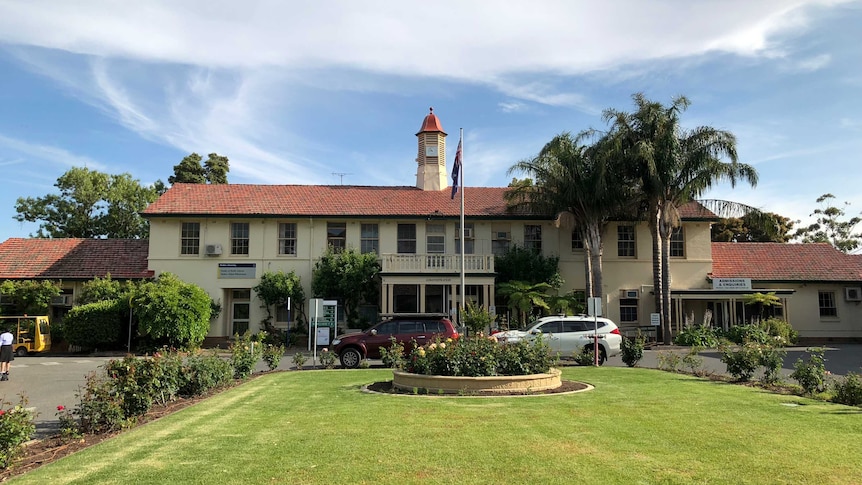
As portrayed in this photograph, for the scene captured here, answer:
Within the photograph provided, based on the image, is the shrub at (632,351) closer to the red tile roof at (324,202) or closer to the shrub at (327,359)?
the shrub at (327,359)

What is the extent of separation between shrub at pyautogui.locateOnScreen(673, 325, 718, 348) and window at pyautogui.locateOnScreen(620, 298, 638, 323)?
2924 mm

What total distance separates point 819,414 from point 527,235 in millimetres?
23986

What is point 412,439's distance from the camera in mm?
7898

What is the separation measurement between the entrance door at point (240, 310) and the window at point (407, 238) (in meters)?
7.90

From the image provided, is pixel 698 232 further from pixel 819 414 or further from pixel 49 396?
pixel 49 396

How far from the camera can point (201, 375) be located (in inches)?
497

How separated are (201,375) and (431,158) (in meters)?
25.4

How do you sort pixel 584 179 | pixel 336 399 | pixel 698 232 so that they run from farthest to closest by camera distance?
pixel 698 232, pixel 584 179, pixel 336 399

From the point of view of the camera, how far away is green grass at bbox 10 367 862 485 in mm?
6355

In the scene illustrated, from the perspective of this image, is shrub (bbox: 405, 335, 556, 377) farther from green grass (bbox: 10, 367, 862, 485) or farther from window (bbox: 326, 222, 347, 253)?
window (bbox: 326, 222, 347, 253)

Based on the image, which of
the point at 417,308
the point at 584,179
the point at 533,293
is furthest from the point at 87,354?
the point at 584,179

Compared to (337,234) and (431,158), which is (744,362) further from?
(431,158)

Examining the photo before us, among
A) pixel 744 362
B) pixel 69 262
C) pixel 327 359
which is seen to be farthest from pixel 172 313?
pixel 744 362

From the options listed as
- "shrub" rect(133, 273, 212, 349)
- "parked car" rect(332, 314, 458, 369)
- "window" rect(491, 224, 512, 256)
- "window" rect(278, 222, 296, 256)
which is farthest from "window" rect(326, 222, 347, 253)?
"parked car" rect(332, 314, 458, 369)
